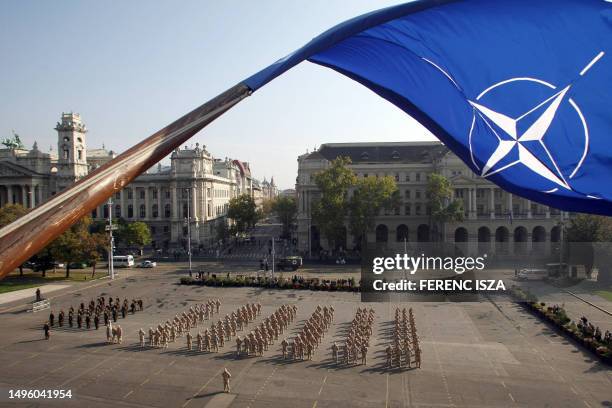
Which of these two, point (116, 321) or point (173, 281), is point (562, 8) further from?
point (173, 281)

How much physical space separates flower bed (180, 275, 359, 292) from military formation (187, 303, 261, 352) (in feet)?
33.9

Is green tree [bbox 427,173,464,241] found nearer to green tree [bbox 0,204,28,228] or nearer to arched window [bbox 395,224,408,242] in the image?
arched window [bbox 395,224,408,242]

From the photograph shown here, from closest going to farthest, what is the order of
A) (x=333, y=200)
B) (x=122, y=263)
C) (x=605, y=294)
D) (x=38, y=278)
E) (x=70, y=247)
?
(x=605, y=294) → (x=70, y=247) → (x=38, y=278) → (x=122, y=263) → (x=333, y=200)

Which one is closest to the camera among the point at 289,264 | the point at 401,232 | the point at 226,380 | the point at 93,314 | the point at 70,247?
the point at 226,380

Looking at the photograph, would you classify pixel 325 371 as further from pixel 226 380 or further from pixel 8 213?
pixel 8 213

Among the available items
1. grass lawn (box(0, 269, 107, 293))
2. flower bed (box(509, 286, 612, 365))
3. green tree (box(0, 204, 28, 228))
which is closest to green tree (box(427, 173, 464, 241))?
flower bed (box(509, 286, 612, 365))

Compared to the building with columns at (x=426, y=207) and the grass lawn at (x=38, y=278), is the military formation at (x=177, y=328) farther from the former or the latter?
the building with columns at (x=426, y=207)

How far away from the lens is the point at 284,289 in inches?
1561

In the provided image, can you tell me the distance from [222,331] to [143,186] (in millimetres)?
67192

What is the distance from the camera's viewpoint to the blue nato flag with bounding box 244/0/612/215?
7008 mm

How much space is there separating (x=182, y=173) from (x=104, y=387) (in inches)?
2685

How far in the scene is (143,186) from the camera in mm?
84625

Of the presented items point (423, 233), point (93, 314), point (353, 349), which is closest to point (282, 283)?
point (93, 314)

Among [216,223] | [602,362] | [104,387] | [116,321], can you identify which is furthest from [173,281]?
[216,223]
